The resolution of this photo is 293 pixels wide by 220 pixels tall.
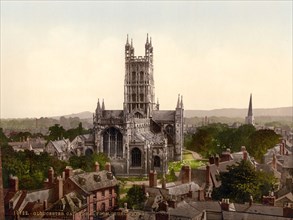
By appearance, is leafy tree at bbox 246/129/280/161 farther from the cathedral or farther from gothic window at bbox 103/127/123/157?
gothic window at bbox 103/127/123/157

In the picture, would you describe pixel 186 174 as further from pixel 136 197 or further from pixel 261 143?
pixel 261 143

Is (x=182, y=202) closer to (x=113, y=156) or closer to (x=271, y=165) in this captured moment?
(x=271, y=165)

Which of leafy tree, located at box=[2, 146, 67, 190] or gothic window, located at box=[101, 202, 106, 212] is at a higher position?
leafy tree, located at box=[2, 146, 67, 190]

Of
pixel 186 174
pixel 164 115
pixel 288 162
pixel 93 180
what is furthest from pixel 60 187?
pixel 164 115

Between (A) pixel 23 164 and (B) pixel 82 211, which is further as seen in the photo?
(A) pixel 23 164

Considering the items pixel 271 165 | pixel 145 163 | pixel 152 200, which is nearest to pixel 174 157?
pixel 145 163

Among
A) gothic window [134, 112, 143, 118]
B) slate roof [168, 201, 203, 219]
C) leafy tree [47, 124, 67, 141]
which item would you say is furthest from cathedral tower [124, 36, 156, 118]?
slate roof [168, 201, 203, 219]
